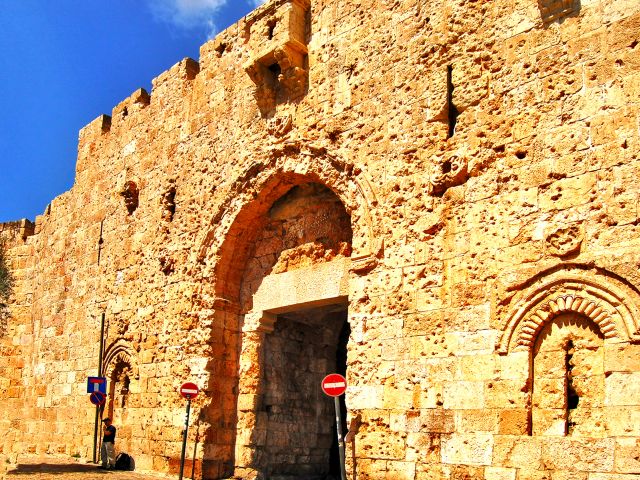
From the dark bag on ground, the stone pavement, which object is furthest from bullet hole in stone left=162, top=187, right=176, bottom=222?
the stone pavement

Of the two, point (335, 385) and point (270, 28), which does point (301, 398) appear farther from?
point (270, 28)

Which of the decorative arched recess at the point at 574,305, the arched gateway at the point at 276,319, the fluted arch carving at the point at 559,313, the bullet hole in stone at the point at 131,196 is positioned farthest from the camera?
Result: the bullet hole in stone at the point at 131,196

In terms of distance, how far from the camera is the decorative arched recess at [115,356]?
38.6ft

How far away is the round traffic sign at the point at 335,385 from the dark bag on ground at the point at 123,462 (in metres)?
4.45

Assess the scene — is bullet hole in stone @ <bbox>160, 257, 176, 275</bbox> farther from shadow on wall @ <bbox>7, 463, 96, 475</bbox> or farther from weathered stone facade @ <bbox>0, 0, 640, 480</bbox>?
shadow on wall @ <bbox>7, 463, 96, 475</bbox>

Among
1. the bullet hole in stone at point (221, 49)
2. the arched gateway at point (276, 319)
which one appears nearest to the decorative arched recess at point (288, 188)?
the arched gateway at point (276, 319)

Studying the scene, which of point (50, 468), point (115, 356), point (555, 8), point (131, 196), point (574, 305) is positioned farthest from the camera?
point (131, 196)

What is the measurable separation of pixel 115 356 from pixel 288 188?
4410 mm

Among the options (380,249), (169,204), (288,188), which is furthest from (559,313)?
(169,204)

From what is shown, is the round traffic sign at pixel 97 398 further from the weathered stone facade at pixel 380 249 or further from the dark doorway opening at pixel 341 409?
the dark doorway opening at pixel 341 409

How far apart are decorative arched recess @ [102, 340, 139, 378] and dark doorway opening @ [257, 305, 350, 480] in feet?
8.59

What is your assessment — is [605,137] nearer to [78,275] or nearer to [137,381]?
[137,381]

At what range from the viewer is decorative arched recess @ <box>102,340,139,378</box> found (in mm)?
11766

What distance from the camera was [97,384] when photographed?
38.7ft
